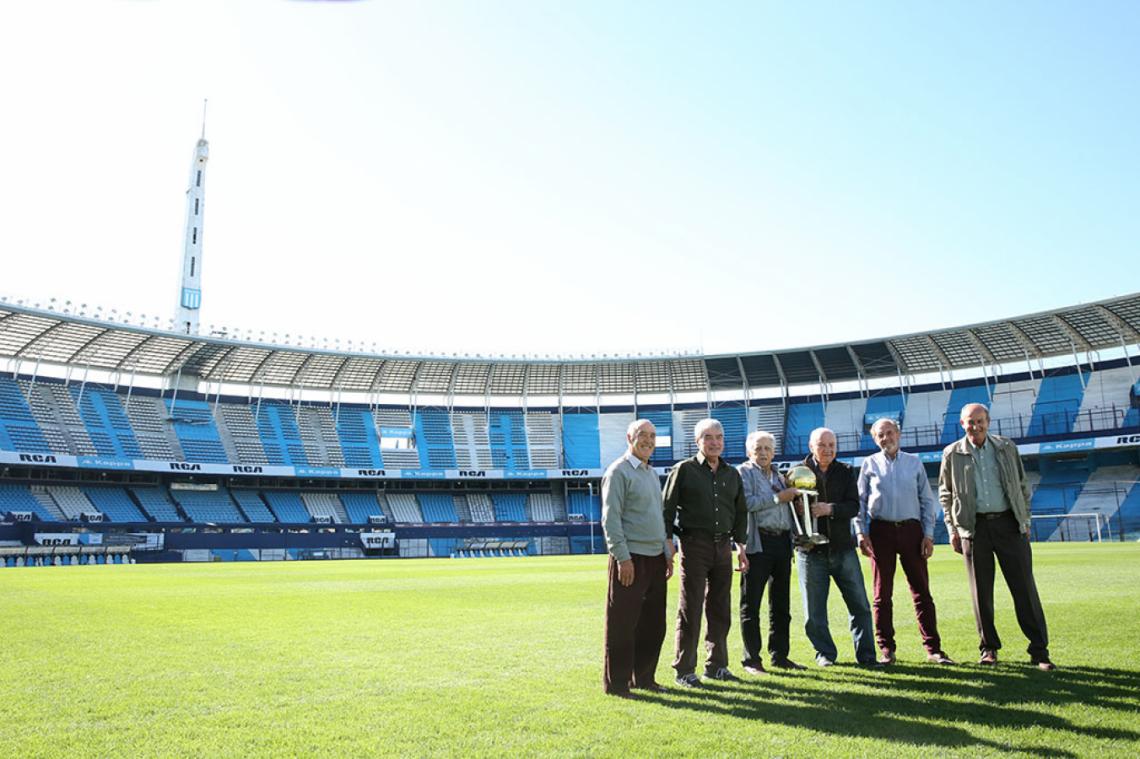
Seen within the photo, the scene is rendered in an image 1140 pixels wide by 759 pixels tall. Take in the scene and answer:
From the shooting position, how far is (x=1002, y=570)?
22.9ft

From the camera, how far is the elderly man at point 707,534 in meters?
6.32

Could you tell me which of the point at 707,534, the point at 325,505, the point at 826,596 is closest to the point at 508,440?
the point at 325,505

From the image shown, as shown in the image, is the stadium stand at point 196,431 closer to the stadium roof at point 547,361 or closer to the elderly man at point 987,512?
the stadium roof at point 547,361

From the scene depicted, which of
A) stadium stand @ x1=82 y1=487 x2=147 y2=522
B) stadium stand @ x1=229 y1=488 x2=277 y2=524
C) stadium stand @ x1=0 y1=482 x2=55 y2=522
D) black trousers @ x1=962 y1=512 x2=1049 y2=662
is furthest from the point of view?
stadium stand @ x1=229 y1=488 x2=277 y2=524

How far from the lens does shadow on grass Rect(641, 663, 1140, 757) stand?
14.4 feet

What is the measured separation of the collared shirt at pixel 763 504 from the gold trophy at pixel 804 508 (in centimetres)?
12

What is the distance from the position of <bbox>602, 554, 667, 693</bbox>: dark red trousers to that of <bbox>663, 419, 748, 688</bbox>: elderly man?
0.81 feet

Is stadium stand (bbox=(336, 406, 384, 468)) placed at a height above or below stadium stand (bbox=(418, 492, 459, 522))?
above

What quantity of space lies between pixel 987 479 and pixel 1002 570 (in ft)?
2.44

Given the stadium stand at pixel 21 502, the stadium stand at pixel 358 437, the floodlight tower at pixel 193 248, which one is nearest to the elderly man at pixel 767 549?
the stadium stand at pixel 21 502

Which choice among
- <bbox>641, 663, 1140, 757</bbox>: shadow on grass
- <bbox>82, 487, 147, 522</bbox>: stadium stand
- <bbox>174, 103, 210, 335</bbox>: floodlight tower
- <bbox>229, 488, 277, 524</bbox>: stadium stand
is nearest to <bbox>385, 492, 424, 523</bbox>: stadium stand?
<bbox>229, 488, 277, 524</bbox>: stadium stand

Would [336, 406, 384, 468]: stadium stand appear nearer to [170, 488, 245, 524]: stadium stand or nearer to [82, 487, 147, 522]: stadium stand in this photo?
[170, 488, 245, 524]: stadium stand

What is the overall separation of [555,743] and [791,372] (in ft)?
183

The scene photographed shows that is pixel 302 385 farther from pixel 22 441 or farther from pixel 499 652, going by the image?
pixel 499 652
